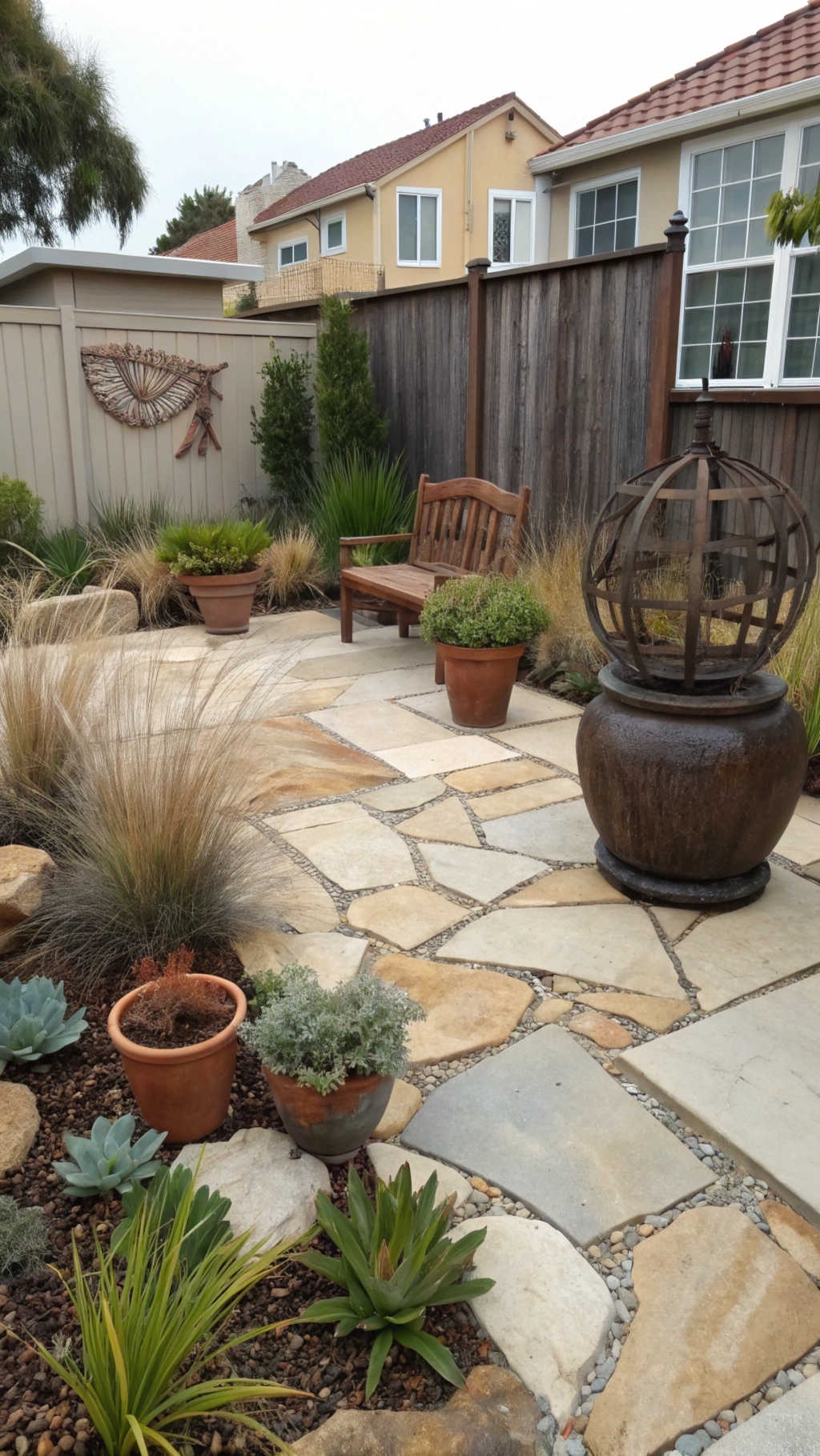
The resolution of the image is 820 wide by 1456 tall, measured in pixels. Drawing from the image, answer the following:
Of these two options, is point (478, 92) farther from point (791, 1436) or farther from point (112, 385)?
point (791, 1436)

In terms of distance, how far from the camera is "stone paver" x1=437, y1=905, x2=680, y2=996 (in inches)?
97.6

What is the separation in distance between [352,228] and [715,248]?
14088 millimetres

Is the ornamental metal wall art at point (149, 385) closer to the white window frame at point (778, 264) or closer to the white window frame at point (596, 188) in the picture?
the white window frame at point (778, 264)

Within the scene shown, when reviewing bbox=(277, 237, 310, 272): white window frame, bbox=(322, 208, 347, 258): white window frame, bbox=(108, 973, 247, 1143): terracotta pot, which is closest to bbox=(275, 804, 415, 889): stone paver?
bbox=(108, 973, 247, 1143): terracotta pot

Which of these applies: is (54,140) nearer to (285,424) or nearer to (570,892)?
(285,424)

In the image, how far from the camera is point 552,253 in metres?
11.0

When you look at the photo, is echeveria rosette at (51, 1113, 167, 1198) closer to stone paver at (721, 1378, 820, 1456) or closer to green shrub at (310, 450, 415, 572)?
stone paver at (721, 1378, 820, 1456)

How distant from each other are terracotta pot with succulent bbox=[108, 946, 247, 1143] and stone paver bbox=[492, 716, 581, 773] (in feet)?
7.26

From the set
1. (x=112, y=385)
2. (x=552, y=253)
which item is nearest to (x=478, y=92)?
(x=552, y=253)

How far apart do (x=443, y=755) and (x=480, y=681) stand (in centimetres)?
42

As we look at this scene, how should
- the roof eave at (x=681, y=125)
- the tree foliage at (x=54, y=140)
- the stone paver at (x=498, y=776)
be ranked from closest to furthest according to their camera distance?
the stone paver at (x=498, y=776) < the roof eave at (x=681, y=125) < the tree foliage at (x=54, y=140)

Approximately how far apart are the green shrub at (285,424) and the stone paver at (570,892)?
18.5ft

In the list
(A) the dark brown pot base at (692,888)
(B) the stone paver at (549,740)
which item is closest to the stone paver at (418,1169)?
(A) the dark brown pot base at (692,888)

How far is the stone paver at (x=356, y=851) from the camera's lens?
300 centimetres
